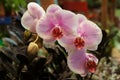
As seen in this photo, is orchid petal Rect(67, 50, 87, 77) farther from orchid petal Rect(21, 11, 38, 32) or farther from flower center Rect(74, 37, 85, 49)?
orchid petal Rect(21, 11, 38, 32)

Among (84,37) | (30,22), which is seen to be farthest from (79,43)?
(30,22)

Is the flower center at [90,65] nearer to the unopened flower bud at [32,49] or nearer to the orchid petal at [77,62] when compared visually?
the orchid petal at [77,62]

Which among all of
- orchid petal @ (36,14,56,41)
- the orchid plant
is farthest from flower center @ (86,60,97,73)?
orchid petal @ (36,14,56,41)

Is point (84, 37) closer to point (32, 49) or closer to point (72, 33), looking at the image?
point (72, 33)

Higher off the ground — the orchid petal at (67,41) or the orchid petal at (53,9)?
the orchid petal at (53,9)

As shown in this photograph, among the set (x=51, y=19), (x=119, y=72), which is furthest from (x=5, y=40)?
(x=119, y=72)

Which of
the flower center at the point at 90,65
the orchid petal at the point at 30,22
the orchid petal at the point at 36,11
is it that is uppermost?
the orchid petal at the point at 36,11

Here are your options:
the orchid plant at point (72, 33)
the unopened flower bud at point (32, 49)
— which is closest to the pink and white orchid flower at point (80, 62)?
the orchid plant at point (72, 33)
